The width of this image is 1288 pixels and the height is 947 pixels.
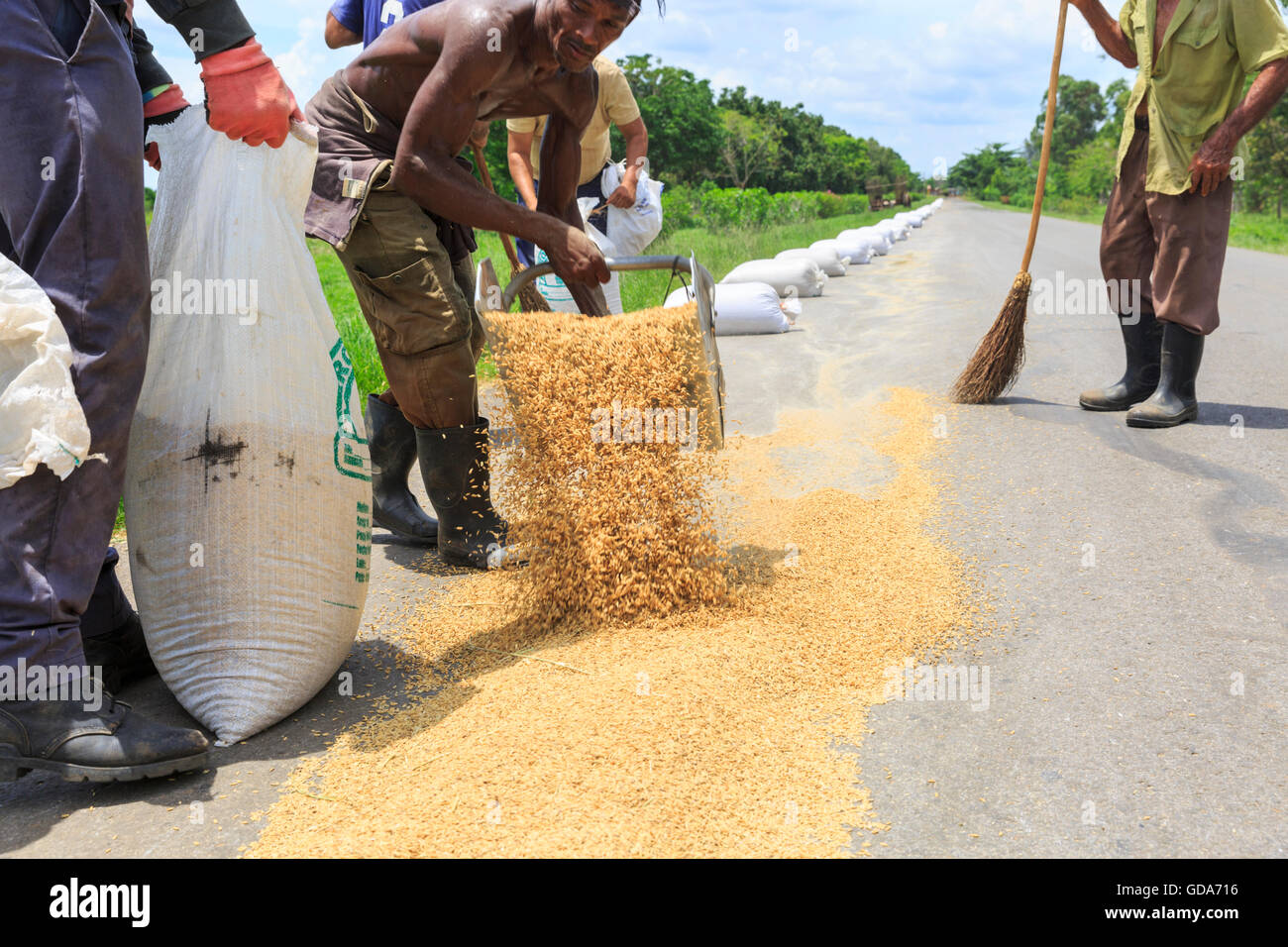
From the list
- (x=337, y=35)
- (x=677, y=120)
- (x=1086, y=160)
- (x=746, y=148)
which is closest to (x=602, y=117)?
(x=337, y=35)

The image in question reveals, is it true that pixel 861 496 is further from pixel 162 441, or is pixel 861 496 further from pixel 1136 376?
pixel 162 441

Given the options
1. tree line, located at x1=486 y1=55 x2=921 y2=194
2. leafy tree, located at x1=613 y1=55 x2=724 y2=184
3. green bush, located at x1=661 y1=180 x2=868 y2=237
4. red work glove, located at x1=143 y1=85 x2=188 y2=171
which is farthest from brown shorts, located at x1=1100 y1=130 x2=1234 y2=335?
leafy tree, located at x1=613 y1=55 x2=724 y2=184

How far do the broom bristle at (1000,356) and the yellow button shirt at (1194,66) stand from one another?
0.77 metres

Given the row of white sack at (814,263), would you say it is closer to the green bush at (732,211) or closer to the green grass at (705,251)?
the green grass at (705,251)

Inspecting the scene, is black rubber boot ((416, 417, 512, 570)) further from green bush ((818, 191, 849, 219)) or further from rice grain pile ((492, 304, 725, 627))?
green bush ((818, 191, 849, 219))

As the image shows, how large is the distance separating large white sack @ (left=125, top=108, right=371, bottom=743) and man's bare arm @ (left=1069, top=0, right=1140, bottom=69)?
406 cm

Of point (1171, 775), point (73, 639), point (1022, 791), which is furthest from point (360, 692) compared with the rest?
point (1171, 775)

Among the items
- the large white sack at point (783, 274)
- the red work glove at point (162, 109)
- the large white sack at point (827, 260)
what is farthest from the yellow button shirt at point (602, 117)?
the large white sack at point (827, 260)

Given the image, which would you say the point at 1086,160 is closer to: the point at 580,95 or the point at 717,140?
the point at 717,140

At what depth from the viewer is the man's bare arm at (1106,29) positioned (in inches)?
189

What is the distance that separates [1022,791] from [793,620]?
0.91m

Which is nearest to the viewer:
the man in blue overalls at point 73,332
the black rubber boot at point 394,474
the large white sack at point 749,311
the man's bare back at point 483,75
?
the man in blue overalls at point 73,332

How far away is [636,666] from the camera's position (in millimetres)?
2479

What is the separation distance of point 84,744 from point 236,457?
0.70 metres
